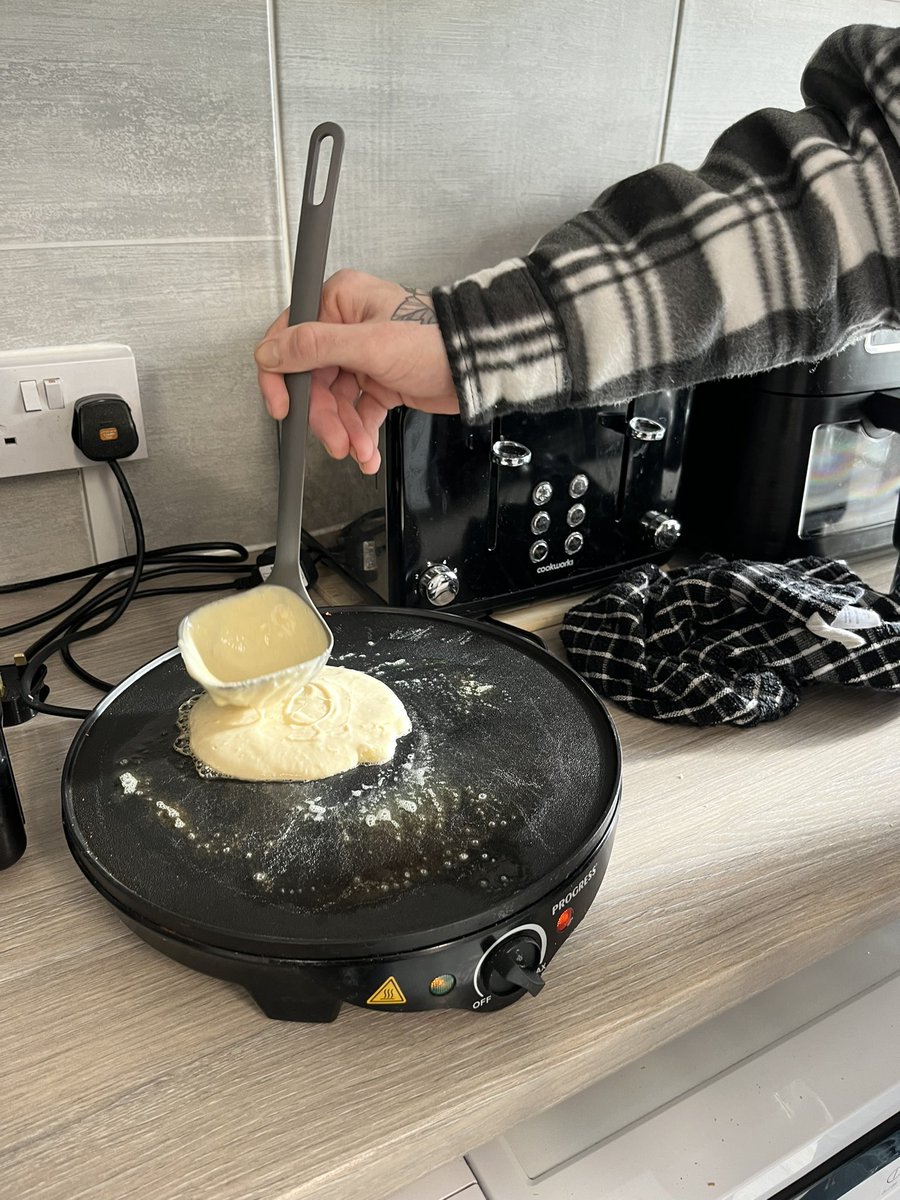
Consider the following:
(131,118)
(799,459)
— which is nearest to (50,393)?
(131,118)

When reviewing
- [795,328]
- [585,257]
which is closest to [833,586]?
[795,328]

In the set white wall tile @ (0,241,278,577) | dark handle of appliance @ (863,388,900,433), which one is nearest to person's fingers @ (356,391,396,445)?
white wall tile @ (0,241,278,577)

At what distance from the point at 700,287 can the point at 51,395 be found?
1.87 feet

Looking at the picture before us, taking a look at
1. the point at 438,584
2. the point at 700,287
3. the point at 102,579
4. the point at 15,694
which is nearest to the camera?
the point at 700,287

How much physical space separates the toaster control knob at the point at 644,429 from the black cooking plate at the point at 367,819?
289 millimetres

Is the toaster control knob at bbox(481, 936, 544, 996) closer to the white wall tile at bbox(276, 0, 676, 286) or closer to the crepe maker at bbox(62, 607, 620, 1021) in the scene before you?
the crepe maker at bbox(62, 607, 620, 1021)

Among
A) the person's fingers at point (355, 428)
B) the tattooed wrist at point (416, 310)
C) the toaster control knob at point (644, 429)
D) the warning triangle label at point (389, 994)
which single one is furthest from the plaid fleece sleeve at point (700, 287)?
the warning triangle label at point (389, 994)

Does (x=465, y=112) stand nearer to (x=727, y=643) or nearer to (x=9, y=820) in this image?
(x=727, y=643)

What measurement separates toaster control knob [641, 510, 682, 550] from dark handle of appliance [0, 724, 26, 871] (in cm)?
63

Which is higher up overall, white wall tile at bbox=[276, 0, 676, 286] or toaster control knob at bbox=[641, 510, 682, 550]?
white wall tile at bbox=[276, 0, 676, 286]

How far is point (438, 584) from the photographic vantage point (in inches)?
32.5

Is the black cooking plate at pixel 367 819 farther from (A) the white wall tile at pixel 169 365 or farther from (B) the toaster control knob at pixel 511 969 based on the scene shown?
(A) the white wall tile at pixel 169 365

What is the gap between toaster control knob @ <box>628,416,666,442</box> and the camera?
2.89 ft

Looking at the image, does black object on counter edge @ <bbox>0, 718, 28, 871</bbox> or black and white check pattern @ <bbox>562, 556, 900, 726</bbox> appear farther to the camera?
black and white check pattern @ <bbox>562, 556, 900, 726</bbox>
